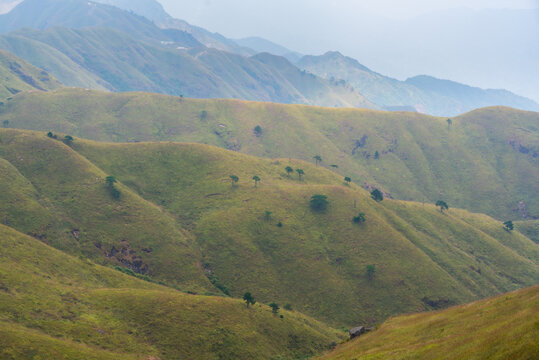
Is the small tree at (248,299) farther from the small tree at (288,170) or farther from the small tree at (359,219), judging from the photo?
the small tree at (288,170)

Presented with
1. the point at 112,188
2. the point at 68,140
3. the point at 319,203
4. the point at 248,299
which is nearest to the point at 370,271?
the point at 319,203

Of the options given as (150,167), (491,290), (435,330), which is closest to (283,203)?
(150,167)

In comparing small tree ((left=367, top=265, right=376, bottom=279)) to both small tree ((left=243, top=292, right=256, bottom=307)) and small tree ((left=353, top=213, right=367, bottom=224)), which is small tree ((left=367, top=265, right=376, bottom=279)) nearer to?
small tree ((left=353, top=213, right=367, bottom=224))

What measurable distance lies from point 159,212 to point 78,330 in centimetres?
7430

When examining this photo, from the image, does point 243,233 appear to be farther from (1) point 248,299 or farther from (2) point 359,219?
(2) point 359,219

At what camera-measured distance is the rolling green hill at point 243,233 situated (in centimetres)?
10869

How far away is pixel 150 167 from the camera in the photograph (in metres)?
160

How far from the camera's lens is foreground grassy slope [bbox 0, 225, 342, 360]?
5406cm

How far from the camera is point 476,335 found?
95.3ft

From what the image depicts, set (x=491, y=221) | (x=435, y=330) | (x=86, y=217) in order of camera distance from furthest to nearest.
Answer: (x=491, y=221), (x=86, y=217), (x=435, y=330)

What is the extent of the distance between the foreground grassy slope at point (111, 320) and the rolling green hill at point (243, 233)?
22.3 meters

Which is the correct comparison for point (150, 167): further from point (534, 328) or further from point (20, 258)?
point (534, 328)

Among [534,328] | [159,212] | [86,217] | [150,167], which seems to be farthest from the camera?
[150,167]

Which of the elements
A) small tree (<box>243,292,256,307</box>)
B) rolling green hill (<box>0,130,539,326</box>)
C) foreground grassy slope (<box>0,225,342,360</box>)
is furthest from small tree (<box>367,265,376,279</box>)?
small tree (<box>243,292,256,307</box>)
